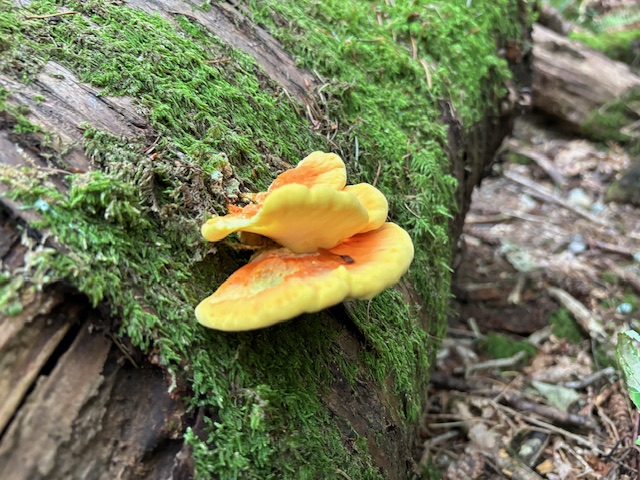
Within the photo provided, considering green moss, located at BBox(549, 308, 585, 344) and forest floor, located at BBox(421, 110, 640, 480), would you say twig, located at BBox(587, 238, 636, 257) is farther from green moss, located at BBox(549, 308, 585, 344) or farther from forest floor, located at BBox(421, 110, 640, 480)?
green moss, located at BBox(549, 308, 585, 344)

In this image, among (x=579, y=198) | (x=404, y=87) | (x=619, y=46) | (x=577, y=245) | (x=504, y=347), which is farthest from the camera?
(x=619, y=46)

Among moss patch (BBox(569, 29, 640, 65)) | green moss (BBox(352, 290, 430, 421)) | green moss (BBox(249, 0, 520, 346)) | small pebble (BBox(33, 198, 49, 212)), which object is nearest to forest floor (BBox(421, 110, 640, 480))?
green moss (BBox(249, 0, 520, 346))

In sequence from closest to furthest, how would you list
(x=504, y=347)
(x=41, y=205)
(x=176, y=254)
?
1. (x=41, y=205)
2. (x=176, y=254)
3. (x=504, y=347)

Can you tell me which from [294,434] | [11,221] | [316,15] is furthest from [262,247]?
[316,15]

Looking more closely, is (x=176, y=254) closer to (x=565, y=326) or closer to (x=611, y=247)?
(x=565, y=326)

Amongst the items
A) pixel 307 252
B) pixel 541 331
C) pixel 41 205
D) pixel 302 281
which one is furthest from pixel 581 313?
pixel 41 205

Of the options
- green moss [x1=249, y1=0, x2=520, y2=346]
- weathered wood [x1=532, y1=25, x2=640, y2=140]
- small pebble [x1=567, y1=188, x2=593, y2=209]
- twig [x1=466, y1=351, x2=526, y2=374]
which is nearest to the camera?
green moss [x1=249, y1=0, x2=520, y2=346]

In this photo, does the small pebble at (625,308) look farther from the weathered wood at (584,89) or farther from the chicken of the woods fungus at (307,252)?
the weathered wood at (584,89)

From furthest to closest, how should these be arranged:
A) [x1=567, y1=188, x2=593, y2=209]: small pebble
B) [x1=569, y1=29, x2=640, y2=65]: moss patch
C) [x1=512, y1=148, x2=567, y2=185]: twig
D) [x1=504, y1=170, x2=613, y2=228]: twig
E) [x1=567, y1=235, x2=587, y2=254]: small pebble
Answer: [x1=569, y1=29, x2=640, y2=65]: moss patch → [x1=512, y1=148, x2=567, y2=185]: twig → [x1=567, y1=188, x2=593, y2=209]: small pebble → [x1=504, y1=170, x2=613, y2=228]: twig → [x1=567, y1=235, x2=587, y2=254]: small pebble
